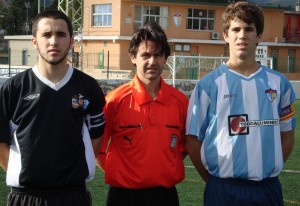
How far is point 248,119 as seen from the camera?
332cm

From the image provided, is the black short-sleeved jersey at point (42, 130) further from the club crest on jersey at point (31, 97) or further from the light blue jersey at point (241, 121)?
the light blue jersey at point (241, 121)

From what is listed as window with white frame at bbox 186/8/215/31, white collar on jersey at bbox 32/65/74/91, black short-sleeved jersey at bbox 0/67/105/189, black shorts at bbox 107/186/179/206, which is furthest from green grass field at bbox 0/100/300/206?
window with white frame at bbox 186/8/215/31

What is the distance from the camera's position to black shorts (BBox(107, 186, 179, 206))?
3.63 meters

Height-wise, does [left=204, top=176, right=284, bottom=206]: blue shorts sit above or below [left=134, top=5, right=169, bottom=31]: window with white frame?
below

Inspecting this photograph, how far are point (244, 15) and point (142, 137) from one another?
99cm

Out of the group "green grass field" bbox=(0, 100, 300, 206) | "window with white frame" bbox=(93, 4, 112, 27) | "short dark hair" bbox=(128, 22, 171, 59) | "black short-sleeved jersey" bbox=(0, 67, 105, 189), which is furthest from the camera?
"window with white frame" bbox=(93, 4, 112, 27)

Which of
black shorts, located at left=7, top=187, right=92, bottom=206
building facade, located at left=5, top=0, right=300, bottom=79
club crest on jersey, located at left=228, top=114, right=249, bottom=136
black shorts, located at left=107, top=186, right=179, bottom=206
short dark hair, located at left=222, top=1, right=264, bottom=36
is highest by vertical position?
building facade, located at left=5, top=0, right=300, bottom=79

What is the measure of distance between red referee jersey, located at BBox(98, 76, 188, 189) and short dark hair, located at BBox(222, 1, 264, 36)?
0.63m

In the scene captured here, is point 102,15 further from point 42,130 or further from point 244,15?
point 42,130

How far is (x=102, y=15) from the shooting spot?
115ft

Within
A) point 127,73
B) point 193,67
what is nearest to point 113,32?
point 127,73

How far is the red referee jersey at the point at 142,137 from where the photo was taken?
3.59 m

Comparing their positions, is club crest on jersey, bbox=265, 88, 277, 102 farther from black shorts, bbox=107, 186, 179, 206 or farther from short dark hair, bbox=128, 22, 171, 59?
black shorts, bbox=107, 186, 179, 206

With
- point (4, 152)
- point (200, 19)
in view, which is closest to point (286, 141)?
point (4, 152)
